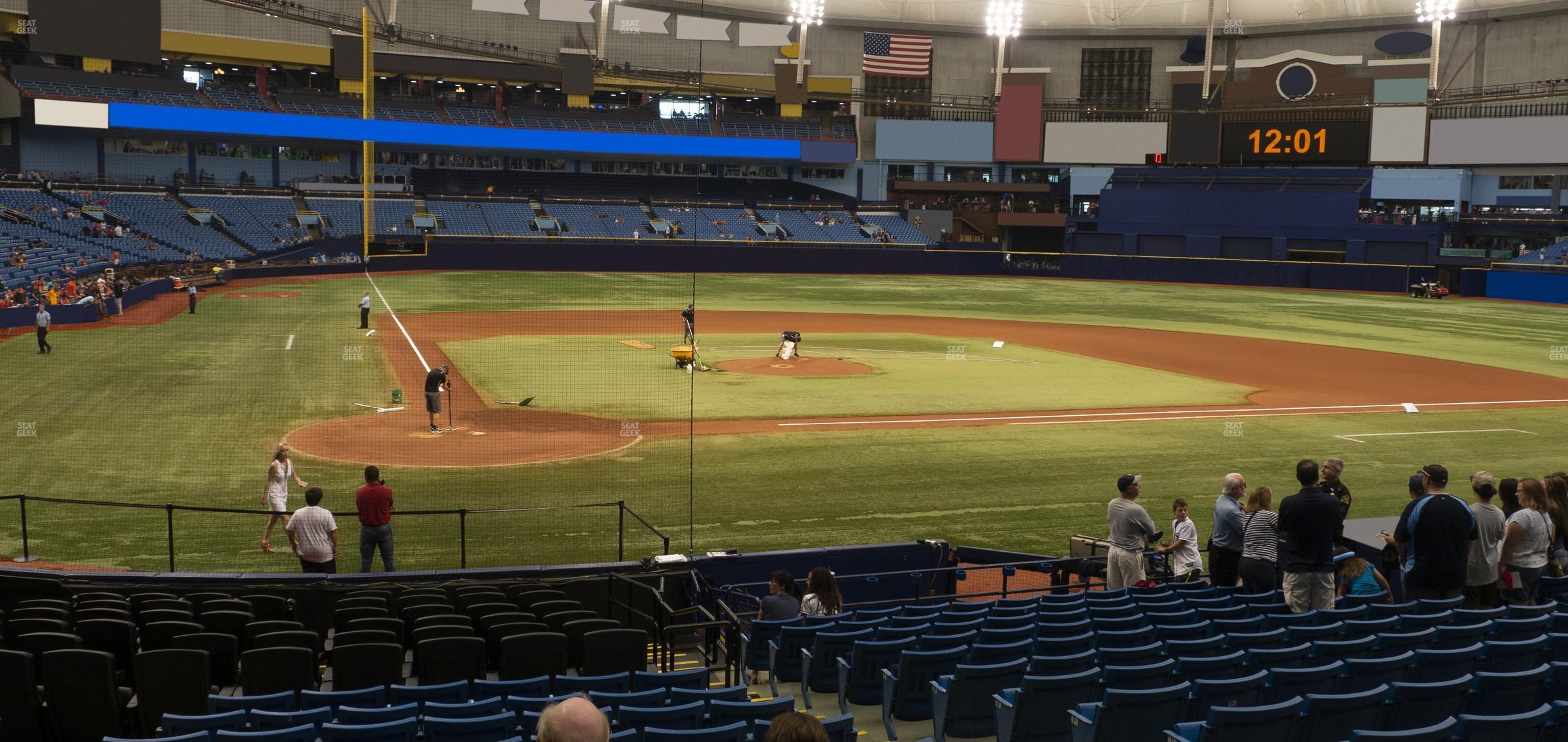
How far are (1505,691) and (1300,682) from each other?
1231 millimetres

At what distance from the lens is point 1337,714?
684cm

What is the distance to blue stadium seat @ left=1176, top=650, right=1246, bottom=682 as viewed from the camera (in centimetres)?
782

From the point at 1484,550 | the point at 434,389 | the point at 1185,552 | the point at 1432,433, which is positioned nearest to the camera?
the point at 1484,550

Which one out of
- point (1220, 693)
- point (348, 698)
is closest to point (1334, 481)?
point (1220, 693)

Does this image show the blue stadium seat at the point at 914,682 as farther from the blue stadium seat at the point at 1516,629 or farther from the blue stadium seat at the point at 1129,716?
the blue stadium seat at the point at 1516,629

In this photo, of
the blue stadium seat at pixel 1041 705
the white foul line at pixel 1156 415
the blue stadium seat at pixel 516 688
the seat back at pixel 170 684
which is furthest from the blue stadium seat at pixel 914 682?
the white foul line at pixel 1156 415

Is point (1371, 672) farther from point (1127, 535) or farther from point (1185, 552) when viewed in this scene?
point (1185, 552)

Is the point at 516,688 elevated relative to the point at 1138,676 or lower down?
lower down

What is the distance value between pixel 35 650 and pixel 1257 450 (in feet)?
67.4

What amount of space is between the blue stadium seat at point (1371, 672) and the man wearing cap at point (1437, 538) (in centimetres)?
271

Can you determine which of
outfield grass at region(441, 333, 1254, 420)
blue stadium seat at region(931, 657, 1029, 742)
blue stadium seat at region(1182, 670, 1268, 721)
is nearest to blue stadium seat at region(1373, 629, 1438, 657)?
blue stadium seat at region(1182, 670, 1268, 721)

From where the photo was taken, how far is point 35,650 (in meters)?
8.62

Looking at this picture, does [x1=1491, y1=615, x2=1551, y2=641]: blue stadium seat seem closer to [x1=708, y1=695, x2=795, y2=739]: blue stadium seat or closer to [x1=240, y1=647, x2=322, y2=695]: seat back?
[x1=708, y1=695, x2=795, y2=739]: blue stadium seat

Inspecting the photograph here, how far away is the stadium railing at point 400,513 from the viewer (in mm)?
13789
